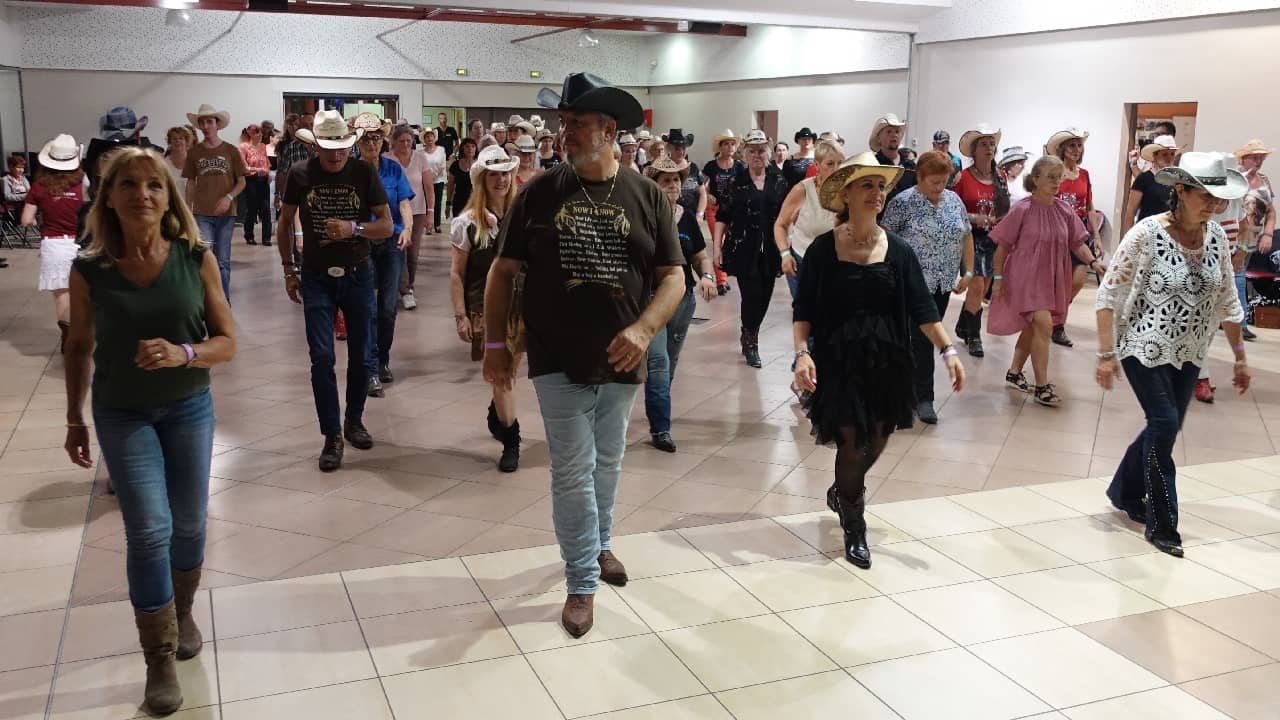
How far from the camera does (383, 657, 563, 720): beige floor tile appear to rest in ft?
10.3

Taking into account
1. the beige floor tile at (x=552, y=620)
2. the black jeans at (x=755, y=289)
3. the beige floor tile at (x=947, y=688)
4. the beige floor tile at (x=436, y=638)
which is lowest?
the beige floor tile at (x=947, y=688)

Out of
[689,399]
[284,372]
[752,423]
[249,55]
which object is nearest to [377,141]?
[284,372]

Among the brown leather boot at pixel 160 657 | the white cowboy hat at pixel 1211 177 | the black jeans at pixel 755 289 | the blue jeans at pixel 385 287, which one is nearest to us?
the brown leather boot at pixel 160 657

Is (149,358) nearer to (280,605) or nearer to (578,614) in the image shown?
(280,605)

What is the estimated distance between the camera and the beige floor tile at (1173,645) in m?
3.54

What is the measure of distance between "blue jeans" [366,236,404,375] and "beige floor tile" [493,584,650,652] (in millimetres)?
3047

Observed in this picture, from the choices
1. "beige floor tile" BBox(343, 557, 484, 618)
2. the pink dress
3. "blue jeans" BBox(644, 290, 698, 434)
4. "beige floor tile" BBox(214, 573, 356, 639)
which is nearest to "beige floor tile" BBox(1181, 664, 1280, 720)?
"beige floor tile" BBox(343, 557, 484, 618)

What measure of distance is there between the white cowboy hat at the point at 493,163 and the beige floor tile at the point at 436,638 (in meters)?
2.32

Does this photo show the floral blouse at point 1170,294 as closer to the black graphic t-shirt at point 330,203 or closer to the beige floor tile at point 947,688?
the beige floor tile at point 947,688

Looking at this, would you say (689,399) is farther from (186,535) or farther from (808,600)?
(186,535)

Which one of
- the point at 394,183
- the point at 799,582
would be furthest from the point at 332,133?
the point at 799,582

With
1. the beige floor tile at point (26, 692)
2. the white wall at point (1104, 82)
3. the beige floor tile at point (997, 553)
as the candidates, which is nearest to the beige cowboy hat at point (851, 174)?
the beige floor tile at point (997, 553)

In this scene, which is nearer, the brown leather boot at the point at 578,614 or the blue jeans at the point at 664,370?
the brown leather boot at the point at 578,614

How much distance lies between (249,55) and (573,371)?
19.2 meters
